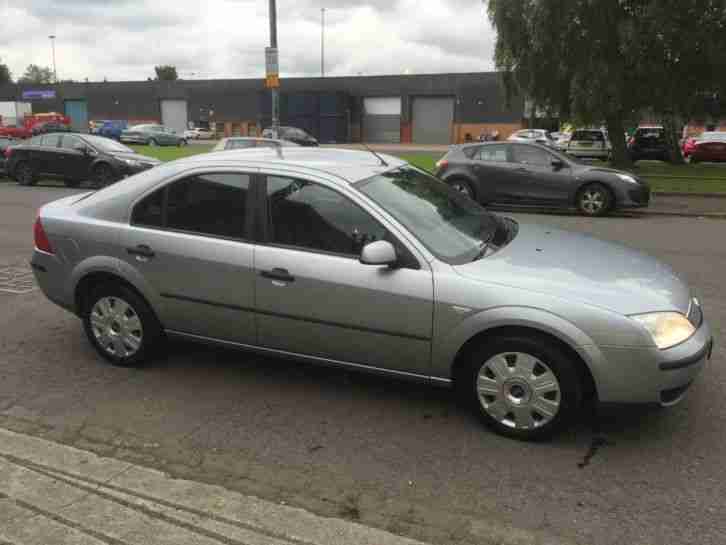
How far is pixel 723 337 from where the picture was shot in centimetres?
515

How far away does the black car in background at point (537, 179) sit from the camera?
12672mm

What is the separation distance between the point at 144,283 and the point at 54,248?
2.90 feet

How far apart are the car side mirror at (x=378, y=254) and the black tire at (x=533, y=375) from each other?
69cm

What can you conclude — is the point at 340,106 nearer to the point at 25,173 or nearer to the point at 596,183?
the point at 25,173

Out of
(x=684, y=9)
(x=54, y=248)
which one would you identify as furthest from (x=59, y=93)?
(x=54, y=248)

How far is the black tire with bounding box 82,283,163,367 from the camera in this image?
4.53 metres

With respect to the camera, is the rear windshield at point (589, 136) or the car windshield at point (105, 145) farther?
the rear windshield at point (589, 136)

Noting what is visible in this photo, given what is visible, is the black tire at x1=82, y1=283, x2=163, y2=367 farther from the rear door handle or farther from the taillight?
the taillight

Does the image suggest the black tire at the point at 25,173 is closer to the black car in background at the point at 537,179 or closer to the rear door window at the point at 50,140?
the rear door window at the point at 50,140

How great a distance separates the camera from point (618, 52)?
18422mm

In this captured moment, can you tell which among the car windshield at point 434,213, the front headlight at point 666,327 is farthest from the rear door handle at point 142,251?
the front headlight at point 666,327

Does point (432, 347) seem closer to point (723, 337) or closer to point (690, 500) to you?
point (690, 500)

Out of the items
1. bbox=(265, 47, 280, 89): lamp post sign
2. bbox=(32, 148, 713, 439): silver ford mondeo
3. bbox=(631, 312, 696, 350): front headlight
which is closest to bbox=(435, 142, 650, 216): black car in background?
bbox=(265, 47, 280, 89): lamp post sign

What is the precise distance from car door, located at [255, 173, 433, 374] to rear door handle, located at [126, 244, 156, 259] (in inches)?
33.0
